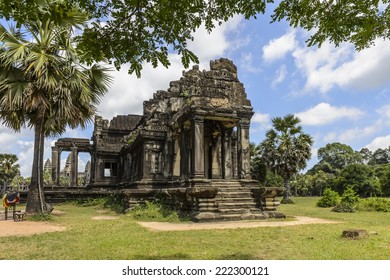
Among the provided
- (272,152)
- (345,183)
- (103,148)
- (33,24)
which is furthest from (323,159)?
(33,24)

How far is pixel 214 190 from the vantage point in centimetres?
1129

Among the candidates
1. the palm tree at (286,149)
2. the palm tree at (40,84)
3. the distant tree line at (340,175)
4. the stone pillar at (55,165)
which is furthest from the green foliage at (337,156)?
the palm tree at (40,84)

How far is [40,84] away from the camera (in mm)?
11375

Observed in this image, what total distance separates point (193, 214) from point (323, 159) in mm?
75445

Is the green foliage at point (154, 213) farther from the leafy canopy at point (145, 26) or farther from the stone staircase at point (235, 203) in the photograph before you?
the leafy canopy at point (145, 26)

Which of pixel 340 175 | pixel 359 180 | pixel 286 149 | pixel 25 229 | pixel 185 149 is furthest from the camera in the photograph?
pixel 340 175

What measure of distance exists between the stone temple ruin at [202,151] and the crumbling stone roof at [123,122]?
840 centimetres

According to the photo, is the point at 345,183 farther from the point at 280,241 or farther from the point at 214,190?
the point at 280,241

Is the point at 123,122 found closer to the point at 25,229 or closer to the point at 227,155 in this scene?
the point at 227,155

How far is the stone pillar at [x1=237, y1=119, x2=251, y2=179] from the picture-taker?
1462 centimetres

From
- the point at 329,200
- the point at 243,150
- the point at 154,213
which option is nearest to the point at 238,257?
the point at 154,213

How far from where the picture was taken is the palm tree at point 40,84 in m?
11.1

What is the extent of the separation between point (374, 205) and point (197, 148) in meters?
12.2

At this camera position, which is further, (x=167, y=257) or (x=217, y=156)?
(x=217, y=156)
